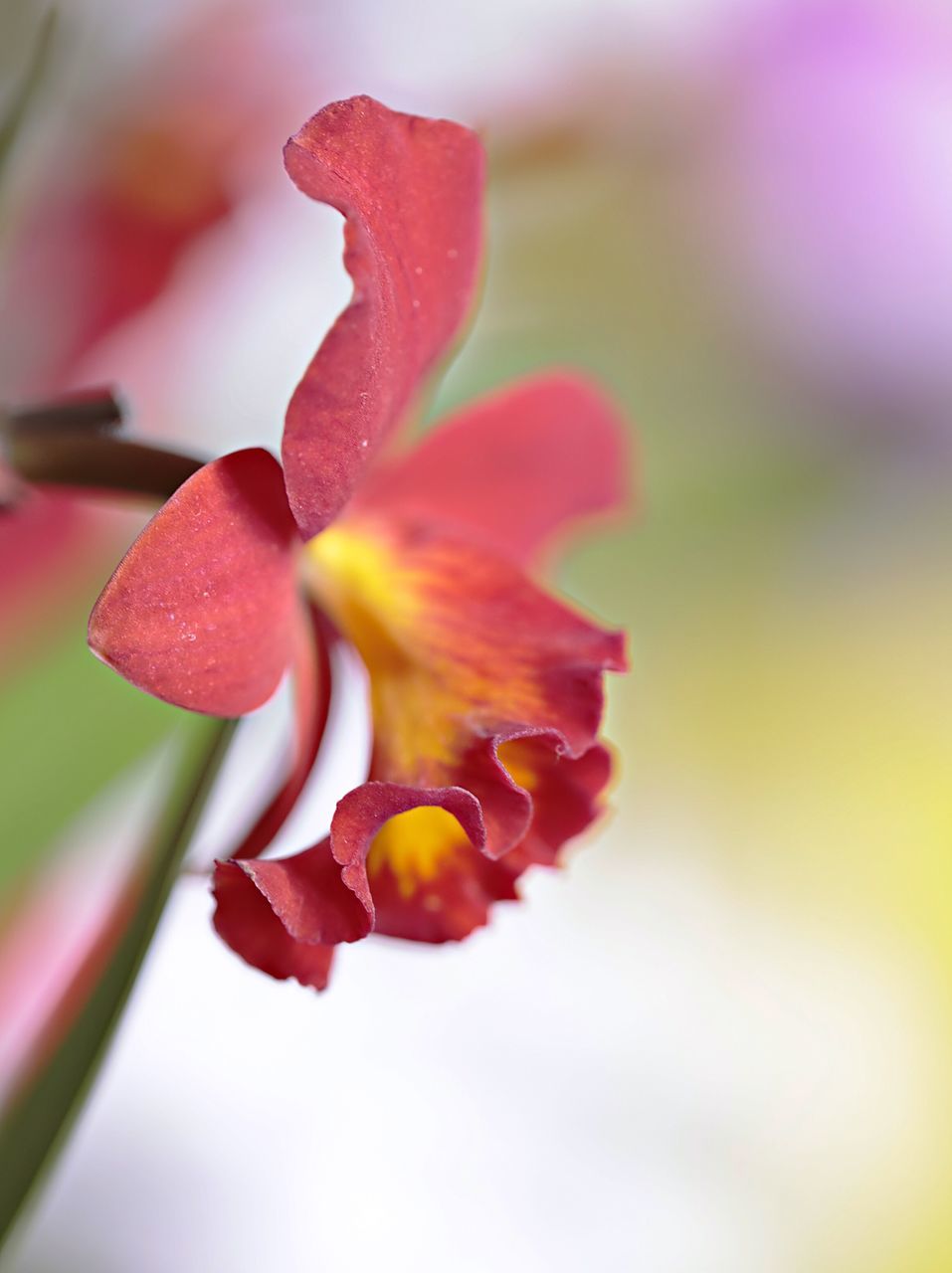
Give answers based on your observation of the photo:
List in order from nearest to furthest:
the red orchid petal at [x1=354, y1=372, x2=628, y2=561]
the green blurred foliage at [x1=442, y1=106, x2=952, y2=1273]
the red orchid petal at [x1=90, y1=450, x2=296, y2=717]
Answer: the red orchid petal at [x1=90, y1=450, x2=296, y2=717] < the red orchid petal at [x1=354, y1=372, x2=628, y2=561] < the green blurred foliage at [x1=442, y1=106, x2=952, y2=1273]

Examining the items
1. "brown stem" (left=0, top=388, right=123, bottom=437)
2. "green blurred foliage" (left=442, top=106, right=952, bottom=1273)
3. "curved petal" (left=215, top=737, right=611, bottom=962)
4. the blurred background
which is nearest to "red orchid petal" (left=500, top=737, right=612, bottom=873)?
"curved petal" (left=215, top=737, right=611, bottom=962)

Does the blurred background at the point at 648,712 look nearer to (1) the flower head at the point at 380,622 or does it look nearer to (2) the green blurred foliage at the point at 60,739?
(2) the green blurred foliage at the point at 60,739

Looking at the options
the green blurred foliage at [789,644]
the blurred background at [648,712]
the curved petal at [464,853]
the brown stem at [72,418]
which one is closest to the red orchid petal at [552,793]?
the curved petal at [464,853]

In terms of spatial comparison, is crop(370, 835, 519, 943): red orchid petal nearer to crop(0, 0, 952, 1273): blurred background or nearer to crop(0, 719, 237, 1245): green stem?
crop(0, 719, 237, 1245): green stem

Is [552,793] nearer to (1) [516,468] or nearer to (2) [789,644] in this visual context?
(1) [516,468]

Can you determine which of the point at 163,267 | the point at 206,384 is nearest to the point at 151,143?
the point at 163,267

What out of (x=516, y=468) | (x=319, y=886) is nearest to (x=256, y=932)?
(x=319, y=886)

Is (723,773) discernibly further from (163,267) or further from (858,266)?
(163,267)
